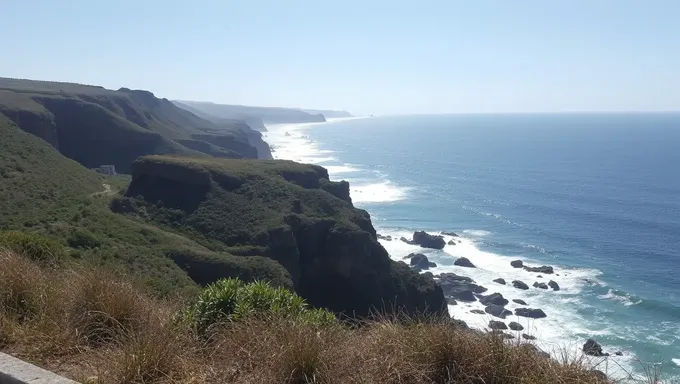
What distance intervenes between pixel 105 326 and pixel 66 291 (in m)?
0.90

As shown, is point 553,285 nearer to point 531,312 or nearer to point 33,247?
point 531,312

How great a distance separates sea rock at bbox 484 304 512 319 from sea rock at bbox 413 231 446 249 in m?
20.5

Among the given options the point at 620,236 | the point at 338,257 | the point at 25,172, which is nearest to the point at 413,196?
the point at 620,236

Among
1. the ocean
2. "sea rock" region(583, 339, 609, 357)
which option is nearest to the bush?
"sea rock" region(583, 339, 609, 357)

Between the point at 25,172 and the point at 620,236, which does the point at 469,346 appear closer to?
the point at 25,172

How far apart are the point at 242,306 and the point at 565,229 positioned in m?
73.2

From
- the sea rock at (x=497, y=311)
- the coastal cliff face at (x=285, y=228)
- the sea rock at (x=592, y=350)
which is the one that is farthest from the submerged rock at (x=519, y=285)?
Answer: the sea rock at (x=592, y=350)

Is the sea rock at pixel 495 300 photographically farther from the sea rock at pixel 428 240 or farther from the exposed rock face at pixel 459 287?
the sea rock at pixel 428 240

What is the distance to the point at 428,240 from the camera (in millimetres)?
70125

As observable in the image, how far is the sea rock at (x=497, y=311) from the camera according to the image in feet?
156

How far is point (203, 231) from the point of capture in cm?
4444

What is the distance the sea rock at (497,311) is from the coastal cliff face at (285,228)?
4783 mm

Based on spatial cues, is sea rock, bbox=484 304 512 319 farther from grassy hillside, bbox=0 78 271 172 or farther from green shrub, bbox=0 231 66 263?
grassy hillside, bbox=0 78 271 172

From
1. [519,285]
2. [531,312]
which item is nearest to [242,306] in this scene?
[531,312]
